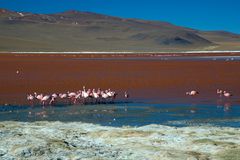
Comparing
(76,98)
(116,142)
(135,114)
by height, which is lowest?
(116,142)

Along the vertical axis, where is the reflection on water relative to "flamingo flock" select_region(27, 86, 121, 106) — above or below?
below

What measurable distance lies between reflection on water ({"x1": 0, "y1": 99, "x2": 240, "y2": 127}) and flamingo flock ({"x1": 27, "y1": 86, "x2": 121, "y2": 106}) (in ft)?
2.58

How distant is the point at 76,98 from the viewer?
938 inches

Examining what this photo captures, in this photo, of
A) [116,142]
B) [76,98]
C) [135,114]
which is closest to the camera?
[116,142]

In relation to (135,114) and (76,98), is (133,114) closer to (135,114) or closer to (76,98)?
(135,114)

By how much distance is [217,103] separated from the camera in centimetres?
2292

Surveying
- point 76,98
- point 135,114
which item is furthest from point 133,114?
point 76,98

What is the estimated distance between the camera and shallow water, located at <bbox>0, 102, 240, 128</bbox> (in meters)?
17.8

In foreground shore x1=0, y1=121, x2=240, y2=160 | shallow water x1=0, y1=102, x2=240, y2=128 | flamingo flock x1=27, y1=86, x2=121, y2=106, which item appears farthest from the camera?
flamingo flock x1=27, y1=86, x2=121, y2=106

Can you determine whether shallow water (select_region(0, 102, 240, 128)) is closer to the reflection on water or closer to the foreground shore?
the reflection on water

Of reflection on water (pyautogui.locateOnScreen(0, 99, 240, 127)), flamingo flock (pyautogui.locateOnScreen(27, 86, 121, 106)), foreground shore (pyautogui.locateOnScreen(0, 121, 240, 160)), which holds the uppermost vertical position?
flamingo flock (pyautogui.locateOnScreen(27, 86, 121, 106))

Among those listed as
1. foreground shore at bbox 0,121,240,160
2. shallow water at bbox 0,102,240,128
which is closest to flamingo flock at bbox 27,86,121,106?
shallow water at bbox 0,102,240,128

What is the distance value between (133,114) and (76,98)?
480 centimetres

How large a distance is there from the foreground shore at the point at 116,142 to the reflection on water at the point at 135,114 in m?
2.21
